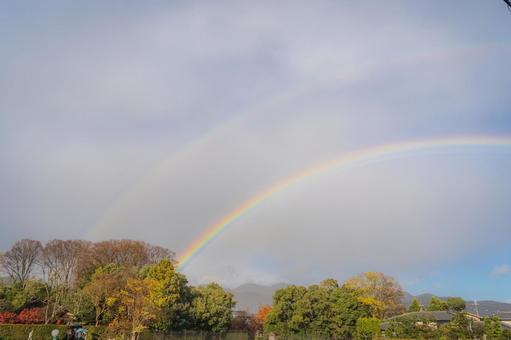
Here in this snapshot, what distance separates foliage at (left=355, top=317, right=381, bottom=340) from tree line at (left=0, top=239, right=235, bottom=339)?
15431mm

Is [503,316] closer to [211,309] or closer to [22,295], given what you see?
[211,309]

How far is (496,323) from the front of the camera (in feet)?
133

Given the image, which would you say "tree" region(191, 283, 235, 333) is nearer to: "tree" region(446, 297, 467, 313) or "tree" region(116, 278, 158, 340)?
"tree" region(116, 278, 158, 340)

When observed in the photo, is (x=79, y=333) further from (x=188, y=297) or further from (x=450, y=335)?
(x=450, y=335)

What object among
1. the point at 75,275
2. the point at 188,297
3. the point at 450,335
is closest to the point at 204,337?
the point at 188,297

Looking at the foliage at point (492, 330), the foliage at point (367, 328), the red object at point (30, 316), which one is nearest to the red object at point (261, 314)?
the foliage at point (367, 328)

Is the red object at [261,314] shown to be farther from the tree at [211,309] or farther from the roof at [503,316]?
the roof at [503,316]

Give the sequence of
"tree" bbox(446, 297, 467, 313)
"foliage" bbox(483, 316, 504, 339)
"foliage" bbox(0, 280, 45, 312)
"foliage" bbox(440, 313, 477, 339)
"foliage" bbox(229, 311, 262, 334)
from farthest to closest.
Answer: "foliage" bbox(229, 311, 262, 334)
"tree" bbox(446, 297, 467, 313)
"foliage" bbox(0, 280, 45, 312)
"foliage" bbox(483, 316, 504, 339)
"foliage" bbox(440, 313, 477, 339)

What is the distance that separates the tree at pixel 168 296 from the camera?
3659cm

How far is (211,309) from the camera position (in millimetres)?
45875

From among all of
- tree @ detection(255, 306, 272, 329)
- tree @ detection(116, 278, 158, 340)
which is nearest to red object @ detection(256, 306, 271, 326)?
tree @ detection(255, 306, 272, 329)

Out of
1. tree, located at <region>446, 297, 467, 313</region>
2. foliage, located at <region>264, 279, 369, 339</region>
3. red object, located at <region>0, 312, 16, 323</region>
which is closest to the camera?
red object, located at <region>0, 312, 16, 323</region>

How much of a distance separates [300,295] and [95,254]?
2606 cm

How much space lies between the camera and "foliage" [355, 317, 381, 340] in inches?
1734
